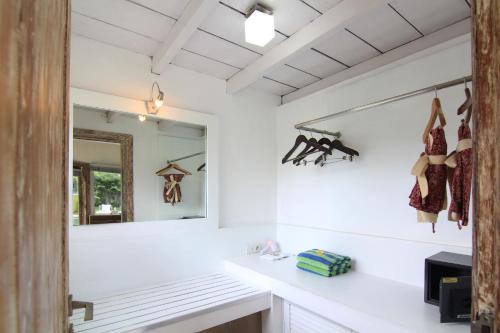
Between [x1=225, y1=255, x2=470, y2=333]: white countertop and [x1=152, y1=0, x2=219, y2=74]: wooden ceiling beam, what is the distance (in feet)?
4.89

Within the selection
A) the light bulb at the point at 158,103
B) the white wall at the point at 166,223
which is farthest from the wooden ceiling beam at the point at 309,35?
the light bulb at the point at 158,103

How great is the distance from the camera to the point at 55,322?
38cm

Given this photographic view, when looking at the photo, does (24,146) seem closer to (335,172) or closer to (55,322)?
(55,322)

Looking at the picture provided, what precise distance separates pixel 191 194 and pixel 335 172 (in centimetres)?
108

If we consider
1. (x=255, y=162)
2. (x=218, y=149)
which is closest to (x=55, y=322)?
(x=218, y=149)

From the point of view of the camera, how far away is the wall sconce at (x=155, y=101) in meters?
1.84

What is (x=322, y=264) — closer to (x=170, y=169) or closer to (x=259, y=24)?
(x=170, y=169)

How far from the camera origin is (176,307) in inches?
60.1

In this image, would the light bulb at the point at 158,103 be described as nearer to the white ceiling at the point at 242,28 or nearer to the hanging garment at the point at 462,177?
the white ceiling at the point at 242,28

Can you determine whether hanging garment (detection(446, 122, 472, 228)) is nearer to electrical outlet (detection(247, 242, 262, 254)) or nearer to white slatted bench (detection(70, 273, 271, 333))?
white slatted bench (detection(70, 273, 271, 333))

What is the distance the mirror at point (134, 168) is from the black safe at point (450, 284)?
145 centimetres

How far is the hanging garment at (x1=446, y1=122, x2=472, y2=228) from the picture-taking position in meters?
1.04

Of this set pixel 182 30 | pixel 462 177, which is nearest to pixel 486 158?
pixel 462 177

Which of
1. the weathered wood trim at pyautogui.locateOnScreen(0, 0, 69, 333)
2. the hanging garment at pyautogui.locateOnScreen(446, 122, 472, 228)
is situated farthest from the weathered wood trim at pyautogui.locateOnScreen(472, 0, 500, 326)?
the hanging garment at pyautogui.locateOnScreen(446, 122, 472, 228)
